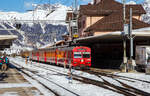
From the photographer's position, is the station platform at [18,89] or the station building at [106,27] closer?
the station platform at [18,89]

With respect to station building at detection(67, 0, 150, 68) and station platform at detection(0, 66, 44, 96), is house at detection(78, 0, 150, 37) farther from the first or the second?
station platform at detection(0, 66, 44, 96)

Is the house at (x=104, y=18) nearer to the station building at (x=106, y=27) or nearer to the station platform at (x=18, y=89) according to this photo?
the station building at (x=106, y=27)

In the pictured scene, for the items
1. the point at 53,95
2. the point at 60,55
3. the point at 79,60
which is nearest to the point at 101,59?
the point at 60,55

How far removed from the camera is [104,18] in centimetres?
5509

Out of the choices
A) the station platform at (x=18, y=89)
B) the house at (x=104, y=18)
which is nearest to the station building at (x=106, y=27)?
the house at (x=104, y=18)

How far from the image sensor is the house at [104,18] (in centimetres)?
5275

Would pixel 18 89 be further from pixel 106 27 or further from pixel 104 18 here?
pixel 104 18

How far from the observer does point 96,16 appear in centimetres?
5906

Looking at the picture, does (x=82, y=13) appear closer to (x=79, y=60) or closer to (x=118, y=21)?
(x=118, y=21)

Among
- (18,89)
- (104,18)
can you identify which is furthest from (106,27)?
(18,89)

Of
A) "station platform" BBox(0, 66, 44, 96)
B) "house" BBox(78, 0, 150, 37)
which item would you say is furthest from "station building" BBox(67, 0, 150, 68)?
"station platform" BBox(0, 66, 44, 96)

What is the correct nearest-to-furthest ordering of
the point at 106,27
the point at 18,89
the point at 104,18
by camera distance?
the point at 18,89, the point at 106,27, the point at 104,18

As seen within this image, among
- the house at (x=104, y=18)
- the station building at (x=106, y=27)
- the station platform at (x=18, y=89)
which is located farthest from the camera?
the house at (x=104, y=18)

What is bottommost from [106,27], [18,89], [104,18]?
[18,89]
